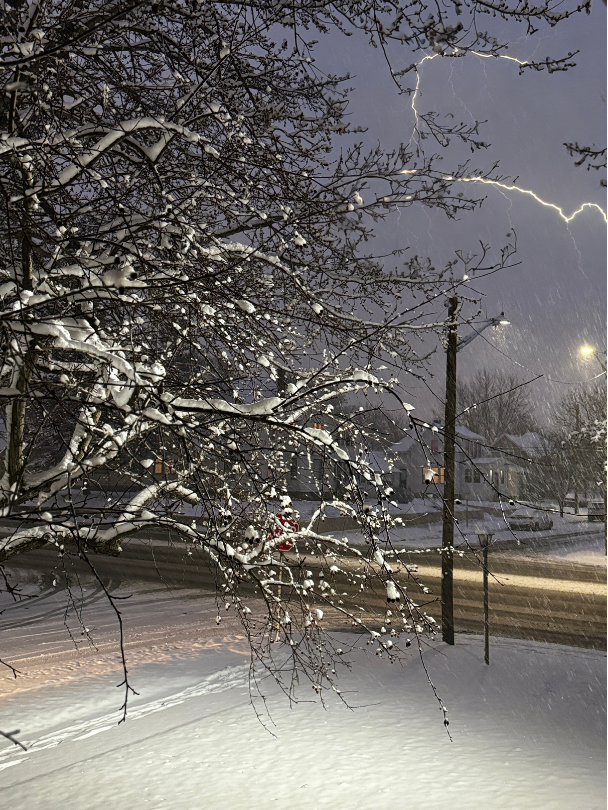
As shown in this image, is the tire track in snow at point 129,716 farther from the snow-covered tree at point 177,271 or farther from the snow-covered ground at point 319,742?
the snow-covered tree at point 177,271

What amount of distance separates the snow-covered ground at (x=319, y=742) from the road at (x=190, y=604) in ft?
3.05

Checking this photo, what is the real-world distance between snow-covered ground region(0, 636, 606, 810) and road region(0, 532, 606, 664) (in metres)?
0.93

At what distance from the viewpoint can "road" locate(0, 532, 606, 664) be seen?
11.3 metres

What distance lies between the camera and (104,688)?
8844 millimetres

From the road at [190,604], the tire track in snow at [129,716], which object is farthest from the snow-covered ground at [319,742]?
the road at [190,604]

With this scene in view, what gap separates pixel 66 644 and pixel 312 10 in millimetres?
9882

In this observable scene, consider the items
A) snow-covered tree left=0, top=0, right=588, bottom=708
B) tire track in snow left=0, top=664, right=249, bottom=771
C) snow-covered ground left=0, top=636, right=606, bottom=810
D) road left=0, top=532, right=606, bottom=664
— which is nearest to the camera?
snow-covered tree left=0, top=0, right=588, bottom=708

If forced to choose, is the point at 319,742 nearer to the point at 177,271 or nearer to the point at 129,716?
the point at 129,716

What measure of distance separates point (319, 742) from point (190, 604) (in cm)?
788

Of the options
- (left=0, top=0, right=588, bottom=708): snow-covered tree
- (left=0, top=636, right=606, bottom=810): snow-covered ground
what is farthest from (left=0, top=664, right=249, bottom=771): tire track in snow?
(left=0, top=0, right=588, bottom=708): snow-covered tree

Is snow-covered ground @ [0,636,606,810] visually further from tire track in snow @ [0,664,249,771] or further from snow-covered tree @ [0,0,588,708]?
snow-covered tree @ [0,0,588,708]

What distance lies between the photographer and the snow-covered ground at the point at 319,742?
5.76m

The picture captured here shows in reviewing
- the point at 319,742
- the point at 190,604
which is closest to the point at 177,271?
the point at 319,742

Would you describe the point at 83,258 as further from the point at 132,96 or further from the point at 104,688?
the point at 104,688
